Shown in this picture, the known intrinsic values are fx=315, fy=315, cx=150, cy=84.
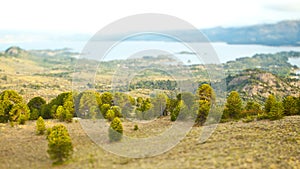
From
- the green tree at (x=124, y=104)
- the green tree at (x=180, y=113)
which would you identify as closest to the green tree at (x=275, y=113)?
the green tree at (x=180, y=113)

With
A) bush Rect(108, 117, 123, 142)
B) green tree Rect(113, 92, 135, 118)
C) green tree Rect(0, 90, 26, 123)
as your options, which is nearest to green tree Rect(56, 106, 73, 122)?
green tree Rect(0, 90, 26, 123)

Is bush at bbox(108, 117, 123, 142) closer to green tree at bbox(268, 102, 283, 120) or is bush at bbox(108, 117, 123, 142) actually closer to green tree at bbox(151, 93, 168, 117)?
green tree at bbox(151, 93, 168, 117)

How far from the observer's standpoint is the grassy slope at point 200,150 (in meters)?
33.7

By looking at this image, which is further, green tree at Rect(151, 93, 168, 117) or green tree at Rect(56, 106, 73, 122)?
green tree at Rect(151, 93, 168, 117)

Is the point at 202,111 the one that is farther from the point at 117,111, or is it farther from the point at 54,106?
the point at 54,106

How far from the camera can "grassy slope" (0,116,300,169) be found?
33.7 m

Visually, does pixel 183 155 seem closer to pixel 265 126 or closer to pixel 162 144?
pixel 162 144

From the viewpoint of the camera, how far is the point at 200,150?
38.5 m

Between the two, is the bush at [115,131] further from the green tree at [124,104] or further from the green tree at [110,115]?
the green tree at [124,104]

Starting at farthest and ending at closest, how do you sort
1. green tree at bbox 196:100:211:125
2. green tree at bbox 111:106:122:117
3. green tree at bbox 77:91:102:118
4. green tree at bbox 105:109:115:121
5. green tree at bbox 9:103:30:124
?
green tree at bbox 111:106:122:117 → green tree at bbox 77:91:102:118 → green tree at bbox 9:103:30:124 → green tree at bbox 105:109:115:121 → green tree at bbox 196:100:211:125

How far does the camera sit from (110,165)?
3362 cm

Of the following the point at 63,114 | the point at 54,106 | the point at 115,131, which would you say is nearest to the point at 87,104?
the point at 63,114

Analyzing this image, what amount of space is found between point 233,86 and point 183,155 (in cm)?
15175

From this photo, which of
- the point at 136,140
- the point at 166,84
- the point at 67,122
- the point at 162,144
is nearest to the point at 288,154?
the point at 162,144
